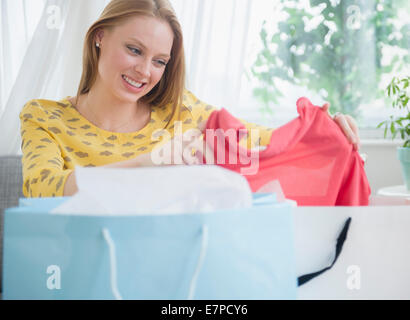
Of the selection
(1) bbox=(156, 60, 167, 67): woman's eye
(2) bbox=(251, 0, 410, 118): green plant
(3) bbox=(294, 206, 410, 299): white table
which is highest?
(2) bbox=(251, 0, 410, 118): green plant

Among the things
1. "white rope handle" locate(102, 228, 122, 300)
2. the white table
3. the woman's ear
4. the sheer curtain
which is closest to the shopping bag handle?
the white table

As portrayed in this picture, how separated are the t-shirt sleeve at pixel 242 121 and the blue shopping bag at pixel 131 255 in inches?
19.7

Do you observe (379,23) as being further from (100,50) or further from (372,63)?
(100,50)

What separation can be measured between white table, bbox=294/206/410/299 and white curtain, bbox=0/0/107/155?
4.27 feet

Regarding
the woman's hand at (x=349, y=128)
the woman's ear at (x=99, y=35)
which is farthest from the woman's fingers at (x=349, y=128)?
the woman's ear at (x=99, y=35)

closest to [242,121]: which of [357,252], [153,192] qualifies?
[357,252]

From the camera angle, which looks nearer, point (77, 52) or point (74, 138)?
point (74, 138)

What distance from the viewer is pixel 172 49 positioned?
1.18 m

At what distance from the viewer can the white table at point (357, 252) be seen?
21.3 inches

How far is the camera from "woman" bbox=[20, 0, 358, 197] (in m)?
1.06

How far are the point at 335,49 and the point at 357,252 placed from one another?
1.79 meters

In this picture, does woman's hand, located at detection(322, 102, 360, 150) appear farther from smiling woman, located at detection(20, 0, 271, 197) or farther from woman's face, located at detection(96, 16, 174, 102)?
woman's face, located at detection(96, 16, 174, 102)

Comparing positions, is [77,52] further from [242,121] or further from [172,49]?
[242,121]

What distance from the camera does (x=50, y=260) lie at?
16.5 inches
